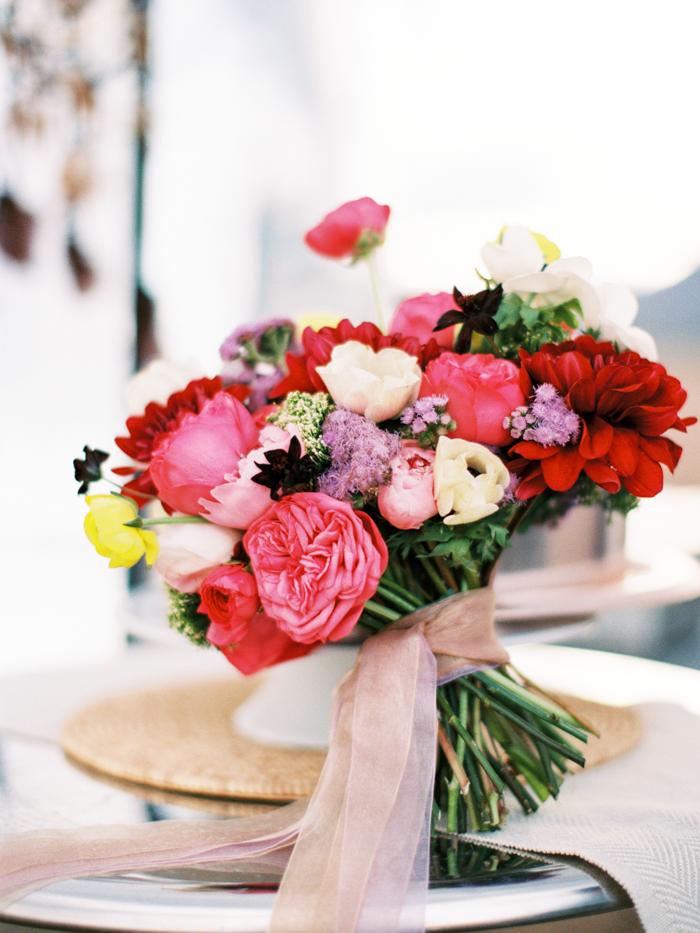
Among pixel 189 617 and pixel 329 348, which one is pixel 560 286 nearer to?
pixel 329 348

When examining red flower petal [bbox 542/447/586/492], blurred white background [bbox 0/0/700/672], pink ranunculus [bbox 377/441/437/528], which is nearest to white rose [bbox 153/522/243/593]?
pink ranunculus [bbox 377/441/437/528]

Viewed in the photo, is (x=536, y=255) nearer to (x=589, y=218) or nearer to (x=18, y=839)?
(x=18, y=839)

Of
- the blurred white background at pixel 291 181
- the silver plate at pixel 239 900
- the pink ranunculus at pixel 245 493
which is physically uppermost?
the blurred white background at pixel 291 181

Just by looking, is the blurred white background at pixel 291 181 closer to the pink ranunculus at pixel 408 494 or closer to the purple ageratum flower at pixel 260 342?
the purple ageratum flower at pixel 260 342

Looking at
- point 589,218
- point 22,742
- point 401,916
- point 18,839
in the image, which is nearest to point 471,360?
point 401,916

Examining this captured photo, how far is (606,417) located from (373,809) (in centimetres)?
29

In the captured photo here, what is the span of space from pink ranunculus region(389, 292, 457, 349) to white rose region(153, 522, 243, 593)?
0.21m

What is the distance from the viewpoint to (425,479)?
46 centimetres

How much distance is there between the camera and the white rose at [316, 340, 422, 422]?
1.53ft

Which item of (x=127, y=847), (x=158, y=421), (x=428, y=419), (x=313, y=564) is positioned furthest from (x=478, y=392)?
(x=127, y=847)

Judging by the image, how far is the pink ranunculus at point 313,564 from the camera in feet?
1.43

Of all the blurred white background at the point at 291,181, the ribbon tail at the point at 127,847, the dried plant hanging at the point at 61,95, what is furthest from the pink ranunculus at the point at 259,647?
the dried plant hanging at the point at 61,95

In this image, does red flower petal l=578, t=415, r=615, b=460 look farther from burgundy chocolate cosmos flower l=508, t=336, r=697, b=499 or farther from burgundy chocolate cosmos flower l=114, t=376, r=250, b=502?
burgundy chocolate cosmos flower l=114, t=376, r=250, b=502

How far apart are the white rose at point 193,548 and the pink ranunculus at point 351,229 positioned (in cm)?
29
